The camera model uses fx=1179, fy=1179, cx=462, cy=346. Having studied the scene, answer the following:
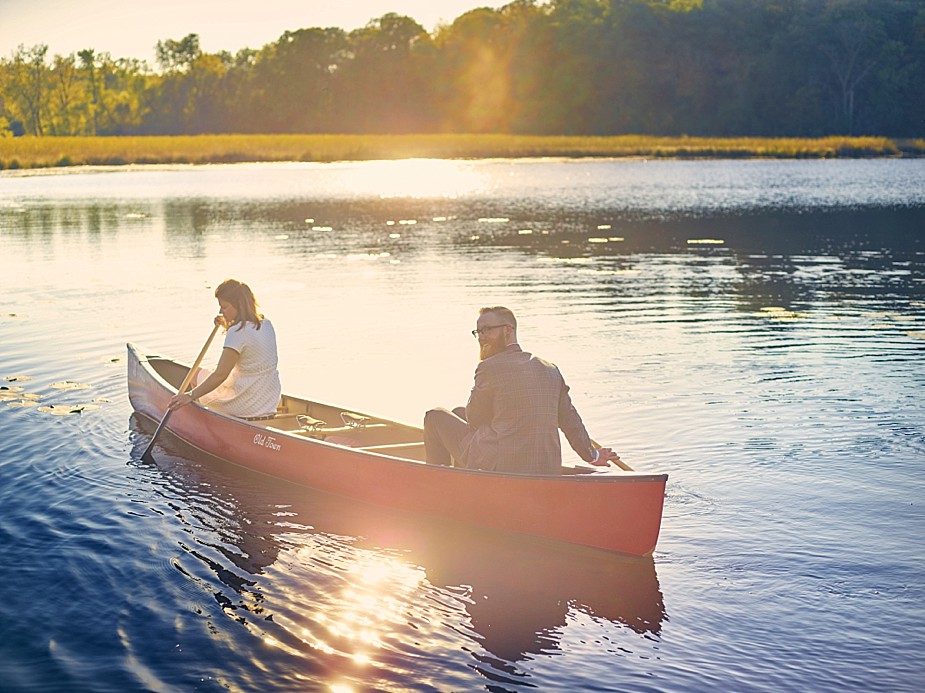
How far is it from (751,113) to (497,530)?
3764 inches

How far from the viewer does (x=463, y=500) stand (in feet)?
27.0

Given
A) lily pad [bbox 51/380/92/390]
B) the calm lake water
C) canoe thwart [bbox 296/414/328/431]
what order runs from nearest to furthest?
1. the calm lake water
2. canoe thwart [bbox 296/414/328/431]
3. lily pad [bbox 51/380/92/390]

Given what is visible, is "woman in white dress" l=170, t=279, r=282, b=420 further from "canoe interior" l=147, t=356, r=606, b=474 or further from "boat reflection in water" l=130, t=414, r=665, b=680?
"boat reflection in water" l=130, t=414, r=665, b=680

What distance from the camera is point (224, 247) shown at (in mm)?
28297

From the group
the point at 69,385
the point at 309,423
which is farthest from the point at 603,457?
the point at 69,385

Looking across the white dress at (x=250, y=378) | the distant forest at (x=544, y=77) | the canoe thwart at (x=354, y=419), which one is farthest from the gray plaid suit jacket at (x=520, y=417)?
the distant forest at (x=544, y=77)

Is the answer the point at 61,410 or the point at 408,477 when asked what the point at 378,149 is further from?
the point at 408,477

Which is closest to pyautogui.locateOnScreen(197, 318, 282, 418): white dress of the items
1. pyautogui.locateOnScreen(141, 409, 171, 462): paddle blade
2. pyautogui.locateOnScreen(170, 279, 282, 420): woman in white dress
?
pyautogui.locateOnScreen(170, 279, 282, 420): woman in white dress

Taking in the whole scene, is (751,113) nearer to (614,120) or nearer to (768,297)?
(614,120)

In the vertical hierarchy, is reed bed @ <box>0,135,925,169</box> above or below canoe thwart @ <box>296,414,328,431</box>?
above

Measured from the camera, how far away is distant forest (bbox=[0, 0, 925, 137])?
97.1 meters

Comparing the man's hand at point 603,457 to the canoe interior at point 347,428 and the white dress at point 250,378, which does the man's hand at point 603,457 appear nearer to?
the canoe interior at point 347,428

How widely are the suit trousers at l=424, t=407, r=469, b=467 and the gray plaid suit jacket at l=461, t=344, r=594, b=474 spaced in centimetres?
25

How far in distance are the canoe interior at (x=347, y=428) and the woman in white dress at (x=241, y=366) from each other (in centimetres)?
24
